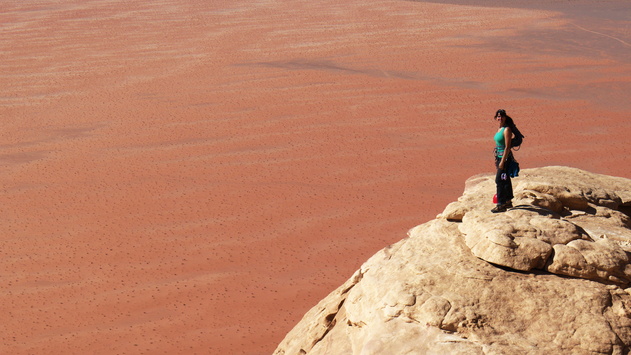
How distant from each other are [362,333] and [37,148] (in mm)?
14083

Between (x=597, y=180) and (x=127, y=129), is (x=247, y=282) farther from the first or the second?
(x=127, y=129)

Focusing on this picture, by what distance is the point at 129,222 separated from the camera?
1384cm

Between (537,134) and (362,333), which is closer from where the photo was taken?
(362,333)

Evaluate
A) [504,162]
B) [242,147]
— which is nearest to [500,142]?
[504,162]

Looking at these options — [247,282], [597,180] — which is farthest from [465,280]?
[247,282]

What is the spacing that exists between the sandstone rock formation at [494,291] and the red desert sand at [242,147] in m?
3.50

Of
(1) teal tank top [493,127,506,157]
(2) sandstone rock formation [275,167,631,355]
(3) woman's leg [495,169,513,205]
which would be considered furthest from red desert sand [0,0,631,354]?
(1) teal tank top [493,127,506,157]

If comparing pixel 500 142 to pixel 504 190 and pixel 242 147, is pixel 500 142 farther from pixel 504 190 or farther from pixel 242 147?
pixel 242 147

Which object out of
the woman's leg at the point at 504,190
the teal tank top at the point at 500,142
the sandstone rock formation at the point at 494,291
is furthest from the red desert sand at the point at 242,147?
the teal tank top at the point at 500,142

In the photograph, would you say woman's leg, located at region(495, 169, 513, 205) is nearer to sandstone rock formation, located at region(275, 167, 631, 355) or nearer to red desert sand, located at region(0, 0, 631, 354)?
sandstone rock formation, located at region(275, 167, 631, 355)

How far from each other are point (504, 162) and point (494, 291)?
71.8 inches

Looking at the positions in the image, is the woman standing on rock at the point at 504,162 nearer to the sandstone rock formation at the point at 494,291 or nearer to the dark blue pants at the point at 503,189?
the dark blue pants at the point at 503,189

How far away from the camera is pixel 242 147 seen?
17859 mm

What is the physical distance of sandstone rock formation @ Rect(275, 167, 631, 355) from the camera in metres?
5.86
